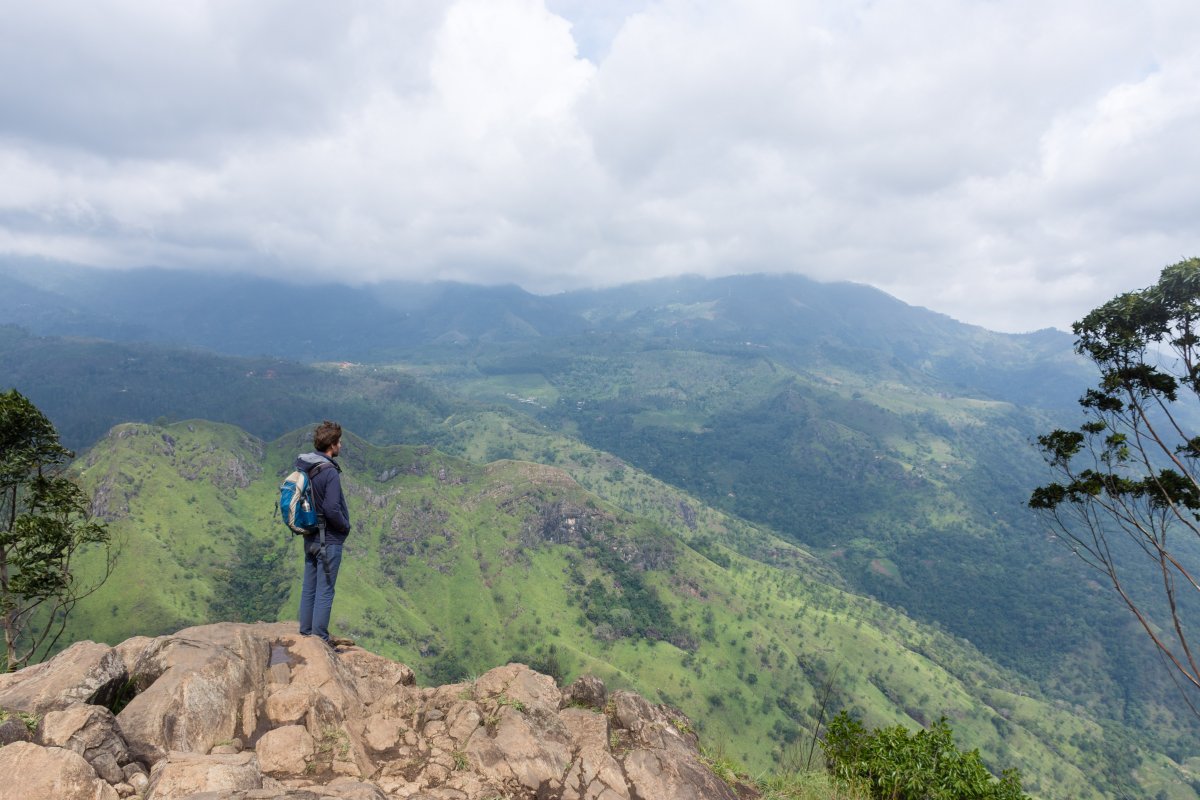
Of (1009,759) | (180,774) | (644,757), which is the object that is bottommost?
(1009,759)

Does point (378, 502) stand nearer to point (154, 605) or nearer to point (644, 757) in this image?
point (154, 605)

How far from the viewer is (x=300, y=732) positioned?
33.8ft

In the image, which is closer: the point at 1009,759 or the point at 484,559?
the point at 1009,759

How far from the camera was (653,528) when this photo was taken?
182375mm

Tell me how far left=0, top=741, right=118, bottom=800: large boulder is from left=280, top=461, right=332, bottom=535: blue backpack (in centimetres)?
489

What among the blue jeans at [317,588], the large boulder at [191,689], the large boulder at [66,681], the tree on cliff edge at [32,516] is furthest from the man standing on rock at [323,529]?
the tree on cliff edge at [32,516]

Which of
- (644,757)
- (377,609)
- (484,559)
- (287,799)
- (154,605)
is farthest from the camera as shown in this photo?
(484,559)

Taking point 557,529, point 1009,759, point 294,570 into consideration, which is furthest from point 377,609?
point 1009,759

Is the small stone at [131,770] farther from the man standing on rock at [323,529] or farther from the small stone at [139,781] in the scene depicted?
the man standing on rock at [323,529]

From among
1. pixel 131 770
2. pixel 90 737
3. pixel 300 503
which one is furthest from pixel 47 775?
pixel 300 503

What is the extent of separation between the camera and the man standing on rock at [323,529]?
1241 centimetres

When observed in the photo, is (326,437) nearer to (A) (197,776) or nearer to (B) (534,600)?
Answer: (A) (197,776)

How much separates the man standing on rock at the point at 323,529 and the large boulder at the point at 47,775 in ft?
16.0

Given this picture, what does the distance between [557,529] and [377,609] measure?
197 feet
